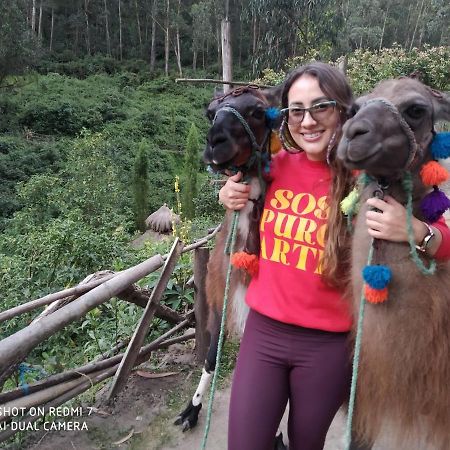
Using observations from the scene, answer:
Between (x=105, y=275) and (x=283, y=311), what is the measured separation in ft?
5.76

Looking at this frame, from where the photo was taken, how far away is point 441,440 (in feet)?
5.07

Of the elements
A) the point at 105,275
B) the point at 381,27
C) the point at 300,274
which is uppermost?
the point at 381,27

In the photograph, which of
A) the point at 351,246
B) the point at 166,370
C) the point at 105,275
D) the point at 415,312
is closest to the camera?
the point at 415,312

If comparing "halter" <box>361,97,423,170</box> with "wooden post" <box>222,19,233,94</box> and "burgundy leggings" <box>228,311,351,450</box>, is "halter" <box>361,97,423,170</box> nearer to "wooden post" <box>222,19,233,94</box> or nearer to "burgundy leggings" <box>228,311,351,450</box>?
"burgundy leggings" <box>228,311,351,450</box>

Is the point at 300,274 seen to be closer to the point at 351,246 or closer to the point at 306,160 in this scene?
the point at 351,246

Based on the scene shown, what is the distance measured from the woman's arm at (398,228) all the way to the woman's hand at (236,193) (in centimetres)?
57

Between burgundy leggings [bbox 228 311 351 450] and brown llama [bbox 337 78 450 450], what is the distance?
0.09 meters

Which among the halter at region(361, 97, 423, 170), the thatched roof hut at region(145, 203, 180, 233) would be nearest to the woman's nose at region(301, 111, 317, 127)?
the halter at region(361, 97, 423, 170)

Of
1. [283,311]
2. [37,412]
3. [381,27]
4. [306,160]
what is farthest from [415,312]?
[381,27]

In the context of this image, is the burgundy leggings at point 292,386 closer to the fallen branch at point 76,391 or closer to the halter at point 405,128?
the halter at point 405,128

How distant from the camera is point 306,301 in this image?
1538 millimetres

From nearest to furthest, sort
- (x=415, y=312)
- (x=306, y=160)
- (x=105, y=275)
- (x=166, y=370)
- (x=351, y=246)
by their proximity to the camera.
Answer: (x=415, y=312) < (x=351, y=246) < (x=306, y=160) < (x=105, y=275) < (x=166, y=370)

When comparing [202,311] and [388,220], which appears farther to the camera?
[202,311]

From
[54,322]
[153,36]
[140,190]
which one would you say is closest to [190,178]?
[140,190]
